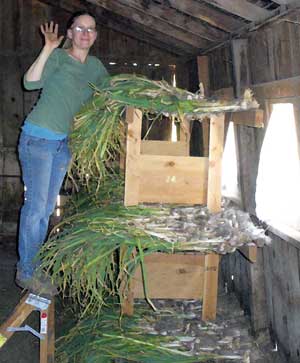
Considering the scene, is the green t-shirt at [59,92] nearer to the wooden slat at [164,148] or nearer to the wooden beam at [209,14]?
the wooden slat at [164,148]

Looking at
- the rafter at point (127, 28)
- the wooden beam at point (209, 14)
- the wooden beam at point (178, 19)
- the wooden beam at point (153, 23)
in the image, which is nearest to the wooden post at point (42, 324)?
the wooden beam at point (209, 14)

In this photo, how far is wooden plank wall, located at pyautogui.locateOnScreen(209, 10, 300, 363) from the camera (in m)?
2.79

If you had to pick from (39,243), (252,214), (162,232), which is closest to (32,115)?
(39,243)

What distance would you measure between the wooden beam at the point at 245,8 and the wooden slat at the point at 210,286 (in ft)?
5.01

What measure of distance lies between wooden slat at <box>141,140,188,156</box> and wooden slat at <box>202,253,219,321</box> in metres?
0.90

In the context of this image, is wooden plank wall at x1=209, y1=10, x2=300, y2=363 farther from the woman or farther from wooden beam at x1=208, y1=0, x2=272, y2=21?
the woman

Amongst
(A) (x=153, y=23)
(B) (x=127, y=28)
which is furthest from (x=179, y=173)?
(B) (x=127, y=28)

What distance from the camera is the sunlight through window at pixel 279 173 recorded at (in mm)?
3043

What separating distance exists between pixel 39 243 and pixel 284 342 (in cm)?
169

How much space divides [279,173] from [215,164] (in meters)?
0.54

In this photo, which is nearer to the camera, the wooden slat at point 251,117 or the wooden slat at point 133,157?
the wooden slat at point 251,117

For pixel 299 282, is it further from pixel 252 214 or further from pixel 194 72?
pixel 194 72

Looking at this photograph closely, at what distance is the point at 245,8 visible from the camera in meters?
3.08

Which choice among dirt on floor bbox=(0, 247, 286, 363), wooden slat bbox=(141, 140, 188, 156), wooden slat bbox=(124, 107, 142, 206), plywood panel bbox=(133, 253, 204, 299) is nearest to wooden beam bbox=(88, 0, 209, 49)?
wooden slat bbox=(141, 140, 188, 156)
